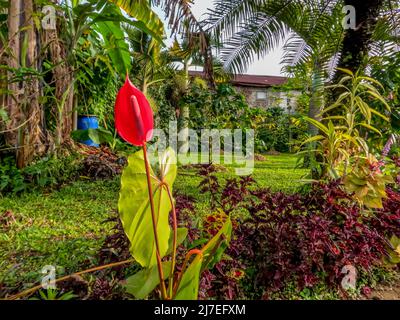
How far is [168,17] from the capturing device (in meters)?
3.31

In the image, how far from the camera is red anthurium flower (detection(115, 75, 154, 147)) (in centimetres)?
90

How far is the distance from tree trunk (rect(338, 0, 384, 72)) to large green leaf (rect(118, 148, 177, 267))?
2.63 metres

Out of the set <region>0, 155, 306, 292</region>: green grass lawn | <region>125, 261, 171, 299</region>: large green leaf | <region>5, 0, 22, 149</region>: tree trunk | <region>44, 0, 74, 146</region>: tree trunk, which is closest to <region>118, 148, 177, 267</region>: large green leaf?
<region>125, 261, 171, 299</region>: large green leaf

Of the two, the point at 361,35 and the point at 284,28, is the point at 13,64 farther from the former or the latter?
the point at 361,35

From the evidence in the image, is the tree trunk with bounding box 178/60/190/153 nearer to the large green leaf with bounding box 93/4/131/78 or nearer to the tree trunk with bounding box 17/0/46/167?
the large green leaf with bounding box 93/4/131/78

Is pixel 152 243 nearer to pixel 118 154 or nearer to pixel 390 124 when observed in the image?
pixel 390 124

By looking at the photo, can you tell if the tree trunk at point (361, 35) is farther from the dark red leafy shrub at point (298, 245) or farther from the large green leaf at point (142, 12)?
the large green leaf at point (142, 12)

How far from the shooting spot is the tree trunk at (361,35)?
2.90m

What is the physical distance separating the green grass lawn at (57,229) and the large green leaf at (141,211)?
23.1 inches

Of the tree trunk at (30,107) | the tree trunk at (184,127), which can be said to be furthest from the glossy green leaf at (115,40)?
the tree trunk at (184,127)

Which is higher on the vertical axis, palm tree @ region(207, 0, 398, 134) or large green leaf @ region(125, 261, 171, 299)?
palm tree @ region(207, 0, 398, 134)

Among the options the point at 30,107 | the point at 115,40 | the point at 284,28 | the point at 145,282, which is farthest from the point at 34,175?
the point at 284,28

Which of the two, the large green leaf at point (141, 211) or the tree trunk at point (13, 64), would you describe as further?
the tree trunk at point (13, 64)

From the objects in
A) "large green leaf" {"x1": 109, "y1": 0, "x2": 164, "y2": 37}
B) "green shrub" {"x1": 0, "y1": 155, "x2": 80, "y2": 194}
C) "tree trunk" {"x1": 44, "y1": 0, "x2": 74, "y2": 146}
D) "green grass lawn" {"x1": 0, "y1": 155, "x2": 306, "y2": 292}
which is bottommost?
"green grass lawn" {"x1": 0, "y1": 155, "x2": 306, "y2": 292}
